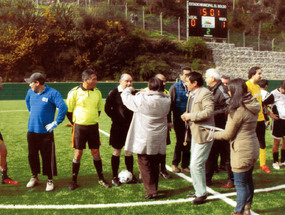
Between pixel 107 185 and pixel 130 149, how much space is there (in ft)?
3.29

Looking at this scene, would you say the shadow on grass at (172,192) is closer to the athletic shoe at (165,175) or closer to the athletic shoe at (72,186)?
the athletic shoe at (165,175)

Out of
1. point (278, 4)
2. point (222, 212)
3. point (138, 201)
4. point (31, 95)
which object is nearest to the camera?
point (222, 212)

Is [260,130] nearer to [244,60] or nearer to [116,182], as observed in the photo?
[116,182]

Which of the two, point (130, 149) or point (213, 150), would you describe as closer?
point (130, 149)

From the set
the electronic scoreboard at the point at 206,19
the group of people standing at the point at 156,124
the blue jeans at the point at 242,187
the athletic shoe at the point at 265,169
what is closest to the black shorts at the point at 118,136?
the group of people standing at the point at 156,124

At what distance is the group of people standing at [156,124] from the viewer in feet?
13.6

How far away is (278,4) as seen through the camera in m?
58.4

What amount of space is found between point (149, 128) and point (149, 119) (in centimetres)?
14

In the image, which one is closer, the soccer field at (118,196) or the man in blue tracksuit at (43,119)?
the soccer field at (118,196)

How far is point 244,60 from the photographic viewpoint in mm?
38719

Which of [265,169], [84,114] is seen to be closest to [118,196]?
[84,114]

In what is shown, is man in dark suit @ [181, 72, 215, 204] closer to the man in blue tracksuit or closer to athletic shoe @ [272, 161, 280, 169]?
the man in blue tracksuit

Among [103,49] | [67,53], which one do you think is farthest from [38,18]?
[103,49]

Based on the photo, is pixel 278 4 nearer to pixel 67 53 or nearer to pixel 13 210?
pixel 67 53
